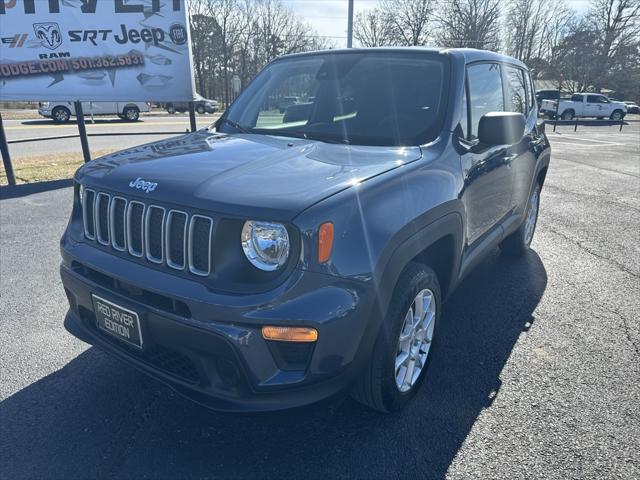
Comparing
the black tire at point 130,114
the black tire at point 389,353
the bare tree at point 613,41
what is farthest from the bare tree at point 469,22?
the black tire at point 389,353

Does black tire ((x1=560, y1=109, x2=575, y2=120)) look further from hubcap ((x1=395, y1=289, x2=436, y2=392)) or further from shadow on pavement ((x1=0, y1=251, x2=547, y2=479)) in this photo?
hubcap ((x1=395, y1=289, x2=436, y2=392))

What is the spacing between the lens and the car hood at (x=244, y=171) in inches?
77.2

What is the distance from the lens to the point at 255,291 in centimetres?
190

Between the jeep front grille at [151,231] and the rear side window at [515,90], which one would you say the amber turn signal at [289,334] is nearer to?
the jeep front grille at [151,231]

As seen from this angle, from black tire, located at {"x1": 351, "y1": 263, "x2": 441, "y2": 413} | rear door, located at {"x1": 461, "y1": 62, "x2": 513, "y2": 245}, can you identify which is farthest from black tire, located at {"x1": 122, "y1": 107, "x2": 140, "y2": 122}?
black tire, located at {"x1": 351, "y1": 263, "x2": 441, "y2": 413}

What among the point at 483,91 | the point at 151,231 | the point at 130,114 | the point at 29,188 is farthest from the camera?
the point at 130,114

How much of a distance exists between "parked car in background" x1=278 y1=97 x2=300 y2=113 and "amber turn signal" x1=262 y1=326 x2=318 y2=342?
2197 millimetres

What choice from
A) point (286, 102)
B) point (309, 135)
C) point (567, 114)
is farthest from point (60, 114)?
point (567, 114)

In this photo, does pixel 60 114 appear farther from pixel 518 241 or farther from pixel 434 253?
pixel 434 253

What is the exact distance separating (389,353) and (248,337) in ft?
2.45

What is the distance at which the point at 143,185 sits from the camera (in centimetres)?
221

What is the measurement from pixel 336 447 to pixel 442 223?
127cm

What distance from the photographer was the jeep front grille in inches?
79.3

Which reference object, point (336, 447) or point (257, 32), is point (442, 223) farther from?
point (257, 32)
